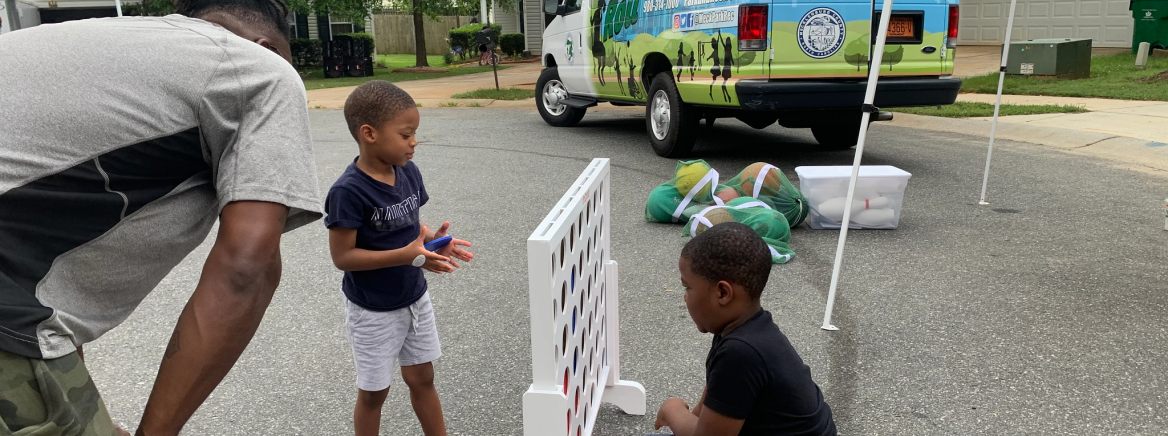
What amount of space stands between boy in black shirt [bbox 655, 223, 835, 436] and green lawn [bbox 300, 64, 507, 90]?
18707mm

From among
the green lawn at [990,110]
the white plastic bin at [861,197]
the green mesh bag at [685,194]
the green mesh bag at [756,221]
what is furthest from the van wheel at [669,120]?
the green lawn at [990,110]

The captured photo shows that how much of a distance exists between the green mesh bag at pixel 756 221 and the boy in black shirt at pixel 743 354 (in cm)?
304

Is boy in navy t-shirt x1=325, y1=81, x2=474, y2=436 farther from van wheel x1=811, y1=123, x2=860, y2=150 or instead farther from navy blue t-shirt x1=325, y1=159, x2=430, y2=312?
van wheel x1=811, y1=123, x2=860, y2=150

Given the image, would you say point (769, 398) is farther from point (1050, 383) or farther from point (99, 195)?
point (1050, 383)

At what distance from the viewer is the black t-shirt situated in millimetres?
2145

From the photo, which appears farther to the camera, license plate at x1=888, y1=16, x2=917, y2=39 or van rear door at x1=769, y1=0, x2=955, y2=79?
license plate at x1=888, y1=16, x2=917, y2=39

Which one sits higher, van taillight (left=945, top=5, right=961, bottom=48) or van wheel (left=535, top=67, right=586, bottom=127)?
van taillight (left=945, top=5, right=961, bottom=48)

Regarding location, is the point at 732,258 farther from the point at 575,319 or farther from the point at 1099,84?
the point at 1099,84

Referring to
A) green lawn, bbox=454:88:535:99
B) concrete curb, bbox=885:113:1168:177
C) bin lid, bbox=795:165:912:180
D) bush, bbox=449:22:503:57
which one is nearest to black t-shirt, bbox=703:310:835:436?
bin lid, bbox=795:165:912:180

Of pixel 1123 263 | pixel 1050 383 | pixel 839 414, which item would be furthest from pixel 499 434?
pixel 1123 263

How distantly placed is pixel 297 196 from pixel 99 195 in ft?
1.06

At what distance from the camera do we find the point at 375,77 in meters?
23.6

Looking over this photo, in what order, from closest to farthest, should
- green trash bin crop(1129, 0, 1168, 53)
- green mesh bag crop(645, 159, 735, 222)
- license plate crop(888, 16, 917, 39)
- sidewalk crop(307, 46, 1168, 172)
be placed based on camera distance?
green mesh bag crop(645, 159, 735, 222) < license plate crop(888, 16, 917, 39) < sidewalk crop(307, 46, 1168, 172) < green trash bin crop(1129, 0, 1168, 53)

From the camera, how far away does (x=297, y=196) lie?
64.1 inches
